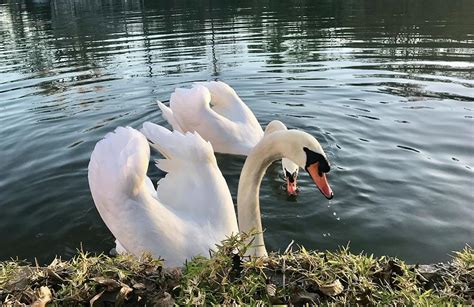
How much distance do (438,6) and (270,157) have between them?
2683cm

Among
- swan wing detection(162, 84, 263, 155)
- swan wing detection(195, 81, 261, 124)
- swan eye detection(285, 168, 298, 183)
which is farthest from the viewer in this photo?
swan wing detection(195, 81, 261, 124)

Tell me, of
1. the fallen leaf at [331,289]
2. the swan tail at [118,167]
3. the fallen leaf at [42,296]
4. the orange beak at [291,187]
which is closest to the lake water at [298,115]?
the orange beak at [291,187]

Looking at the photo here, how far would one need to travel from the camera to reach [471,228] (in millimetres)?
6148

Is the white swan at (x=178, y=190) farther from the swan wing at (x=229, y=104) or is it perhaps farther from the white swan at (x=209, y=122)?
the swan wing at (x=229, y=104)

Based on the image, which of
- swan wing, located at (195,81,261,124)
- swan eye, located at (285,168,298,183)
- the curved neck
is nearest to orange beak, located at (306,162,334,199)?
the curved neck

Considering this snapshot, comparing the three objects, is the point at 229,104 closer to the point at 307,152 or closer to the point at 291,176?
the point at 291,176

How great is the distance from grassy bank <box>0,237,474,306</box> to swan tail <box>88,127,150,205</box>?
6.19 feet

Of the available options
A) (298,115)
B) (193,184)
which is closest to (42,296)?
(193,184)

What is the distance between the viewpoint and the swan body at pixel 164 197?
452cm

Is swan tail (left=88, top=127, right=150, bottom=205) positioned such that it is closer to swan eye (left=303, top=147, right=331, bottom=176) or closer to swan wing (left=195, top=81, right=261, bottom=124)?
swan eye (left=303, top=147, right=331, bottom=176)

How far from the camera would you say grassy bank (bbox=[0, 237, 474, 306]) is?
7.73ft

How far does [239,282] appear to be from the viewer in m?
2.44

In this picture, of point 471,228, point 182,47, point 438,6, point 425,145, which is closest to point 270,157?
point 471,228

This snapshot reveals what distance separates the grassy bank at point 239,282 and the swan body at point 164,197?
6.23 feet
